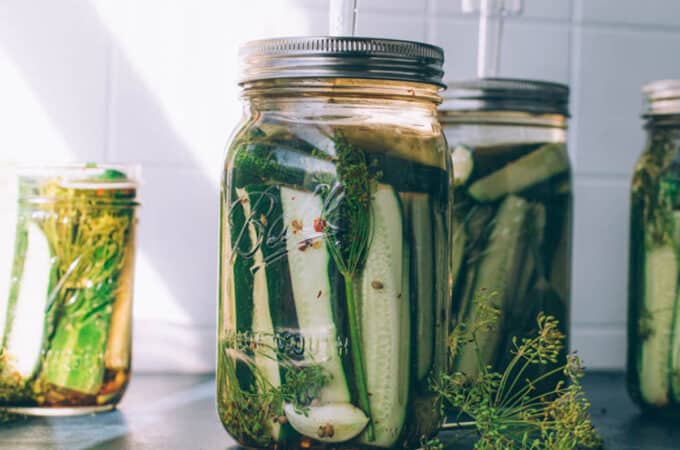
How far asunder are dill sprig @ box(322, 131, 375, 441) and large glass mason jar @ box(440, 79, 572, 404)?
0.56 feet

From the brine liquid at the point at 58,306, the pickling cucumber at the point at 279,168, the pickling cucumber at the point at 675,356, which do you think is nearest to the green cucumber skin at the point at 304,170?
the pickling cucumber at the point at 279,168

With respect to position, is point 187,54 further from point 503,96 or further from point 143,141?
point 503,96

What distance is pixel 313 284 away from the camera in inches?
25.1

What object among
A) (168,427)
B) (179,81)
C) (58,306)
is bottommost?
(168,427)

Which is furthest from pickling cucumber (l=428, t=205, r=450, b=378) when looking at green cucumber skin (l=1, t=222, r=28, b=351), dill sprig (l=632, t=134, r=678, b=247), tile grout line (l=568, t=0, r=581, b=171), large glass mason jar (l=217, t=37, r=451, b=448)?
tile grout line (l=568, t=0, r=581, b=171)

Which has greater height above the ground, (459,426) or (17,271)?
(17,271)

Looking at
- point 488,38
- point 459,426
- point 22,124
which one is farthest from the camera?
point 22,124

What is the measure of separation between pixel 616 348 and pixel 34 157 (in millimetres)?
757

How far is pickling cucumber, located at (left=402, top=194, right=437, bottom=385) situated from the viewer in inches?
25.6

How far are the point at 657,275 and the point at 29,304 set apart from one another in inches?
23.2

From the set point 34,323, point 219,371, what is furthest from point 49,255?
point 219,371

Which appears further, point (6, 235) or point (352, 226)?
point (6, 235)

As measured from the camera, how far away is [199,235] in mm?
1070

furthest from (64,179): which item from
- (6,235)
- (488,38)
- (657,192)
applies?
(657,192)
